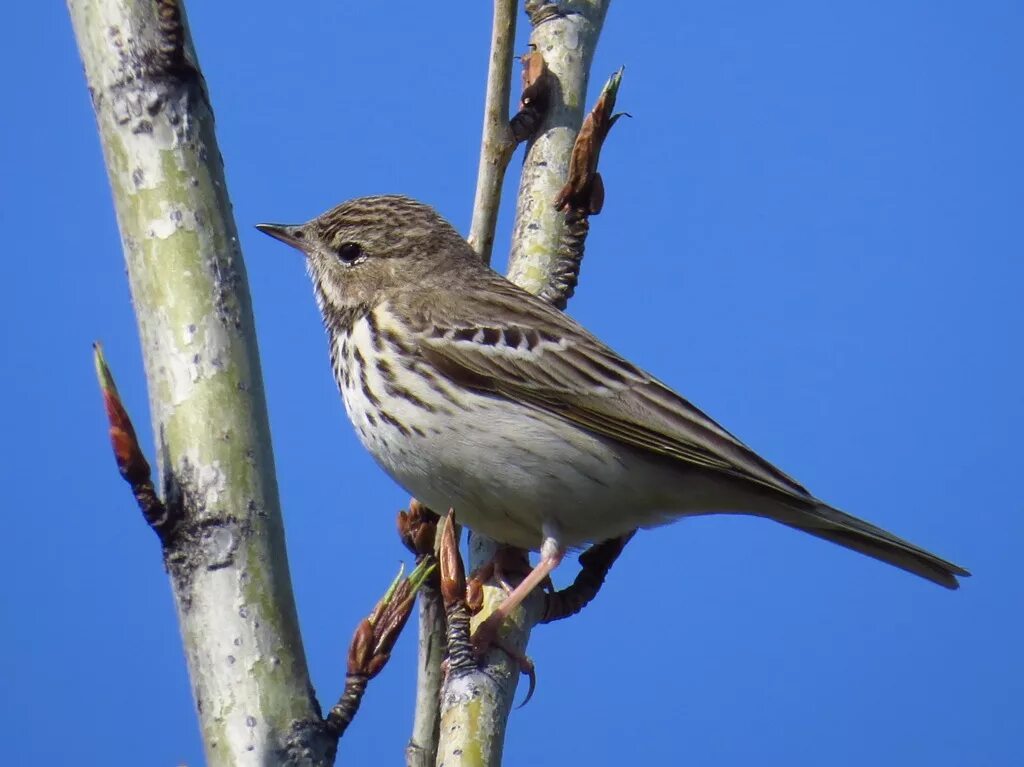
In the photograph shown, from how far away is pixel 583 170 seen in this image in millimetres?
6141

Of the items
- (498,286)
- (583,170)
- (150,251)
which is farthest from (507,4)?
(150,251)

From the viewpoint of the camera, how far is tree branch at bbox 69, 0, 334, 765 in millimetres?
3348

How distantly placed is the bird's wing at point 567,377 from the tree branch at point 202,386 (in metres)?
2.70

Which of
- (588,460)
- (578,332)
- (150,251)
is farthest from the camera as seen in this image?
(578,332)

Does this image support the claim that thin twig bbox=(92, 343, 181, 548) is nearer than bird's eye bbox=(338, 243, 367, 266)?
Yes

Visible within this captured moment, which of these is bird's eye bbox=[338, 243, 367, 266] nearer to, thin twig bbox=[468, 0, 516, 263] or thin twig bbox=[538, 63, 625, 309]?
thin twig bbox=[468, 0, 516, 263]

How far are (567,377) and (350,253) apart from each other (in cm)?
161

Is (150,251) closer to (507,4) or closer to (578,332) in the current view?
(507,4)

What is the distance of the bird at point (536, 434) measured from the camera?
18.9ft

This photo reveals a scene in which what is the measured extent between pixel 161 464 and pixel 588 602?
8.56 feet

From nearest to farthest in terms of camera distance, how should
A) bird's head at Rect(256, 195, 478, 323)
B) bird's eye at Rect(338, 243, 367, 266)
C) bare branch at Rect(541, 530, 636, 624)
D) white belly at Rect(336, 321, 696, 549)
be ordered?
bare branch at Rect(541, 530, 636, 624), white belly at Rect(336, 321, 696, 549), bird's head at Rect(256, 195, 478, 323), bird's eye at Rect(338, 243, 367, 266)

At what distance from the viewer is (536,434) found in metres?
Answer: 5.93

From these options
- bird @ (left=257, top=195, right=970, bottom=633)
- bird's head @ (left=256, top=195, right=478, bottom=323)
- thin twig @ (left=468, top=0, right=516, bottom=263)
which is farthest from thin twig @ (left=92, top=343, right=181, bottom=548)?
bird's head @ (left=256, top=195, right=478, bottom=323)

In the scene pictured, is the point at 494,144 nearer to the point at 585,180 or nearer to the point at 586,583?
the point at 585,180
